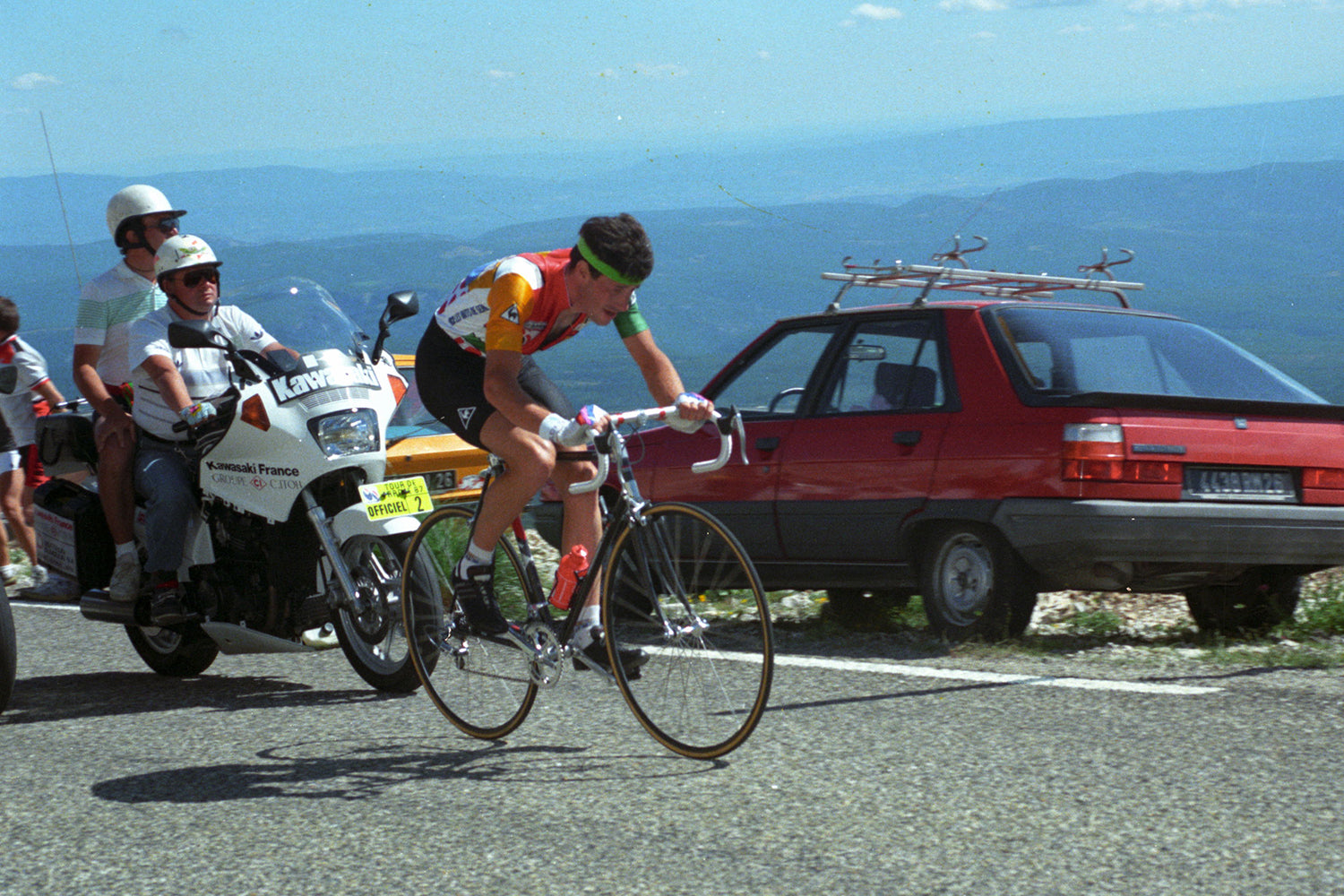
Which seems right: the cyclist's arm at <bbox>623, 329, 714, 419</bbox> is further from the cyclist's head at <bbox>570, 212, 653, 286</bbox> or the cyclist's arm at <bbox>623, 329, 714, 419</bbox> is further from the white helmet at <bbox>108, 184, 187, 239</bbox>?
the white helmet at <bbox>108, 184, 187, 239</bbox>

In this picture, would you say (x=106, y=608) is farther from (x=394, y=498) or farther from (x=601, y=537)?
(x=601, y=537)

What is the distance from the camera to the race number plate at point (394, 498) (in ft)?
20.2

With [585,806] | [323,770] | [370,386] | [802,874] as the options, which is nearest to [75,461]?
[370,386]

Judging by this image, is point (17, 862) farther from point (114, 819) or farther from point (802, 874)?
point (802, 874)

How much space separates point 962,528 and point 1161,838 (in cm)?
339

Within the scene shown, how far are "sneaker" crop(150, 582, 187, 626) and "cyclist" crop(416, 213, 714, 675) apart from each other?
180cm

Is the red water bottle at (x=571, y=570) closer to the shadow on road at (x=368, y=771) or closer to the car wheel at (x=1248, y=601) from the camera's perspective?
the shadow on road at (x=368, y=771)

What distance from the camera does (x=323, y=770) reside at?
5.25 m

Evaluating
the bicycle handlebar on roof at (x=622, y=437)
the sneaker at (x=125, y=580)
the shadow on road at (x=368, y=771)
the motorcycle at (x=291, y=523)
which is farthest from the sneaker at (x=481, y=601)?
the sneaker at (x=125, y=580)

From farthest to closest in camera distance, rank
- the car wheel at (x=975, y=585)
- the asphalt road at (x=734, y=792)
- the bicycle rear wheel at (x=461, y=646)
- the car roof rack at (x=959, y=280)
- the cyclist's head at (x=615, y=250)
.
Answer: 1. the car roof rack at (x=959, y=280)
2. the car wheel at (x=975, y=585)
3. the bicycle rear wheel at (x=461, y=646)
4. the cyclist's head at (x=615, y=250)
5. the asphalt road at (x=734, y=792)

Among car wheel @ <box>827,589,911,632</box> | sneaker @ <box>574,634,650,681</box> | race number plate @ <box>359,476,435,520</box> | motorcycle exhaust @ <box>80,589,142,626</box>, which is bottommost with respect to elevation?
car wheel @ <box>827,589,911,632</box>

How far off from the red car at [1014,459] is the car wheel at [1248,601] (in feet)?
0.04

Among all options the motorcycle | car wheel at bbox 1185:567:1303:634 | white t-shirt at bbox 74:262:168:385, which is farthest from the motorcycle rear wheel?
car wheel at bbox 1185:567:1303:634

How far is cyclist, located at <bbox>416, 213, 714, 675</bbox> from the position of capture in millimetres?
4910
